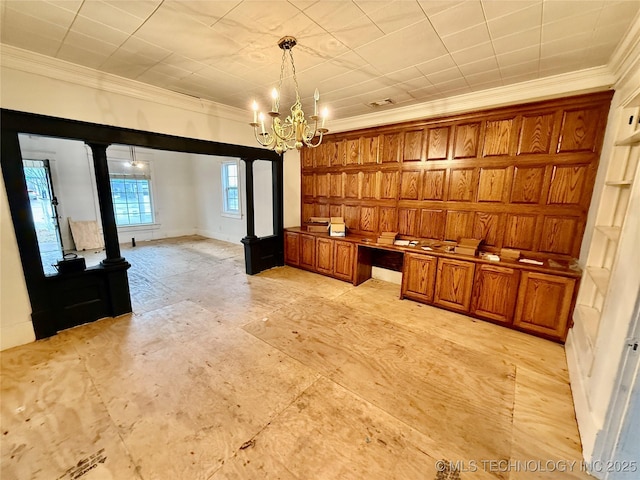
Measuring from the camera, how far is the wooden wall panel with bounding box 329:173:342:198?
15.7 feet

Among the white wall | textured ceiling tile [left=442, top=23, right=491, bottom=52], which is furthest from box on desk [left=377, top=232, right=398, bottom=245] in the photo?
the white wall

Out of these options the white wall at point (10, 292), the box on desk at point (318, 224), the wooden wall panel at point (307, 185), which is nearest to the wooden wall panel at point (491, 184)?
the box on desk at point (318, 224)

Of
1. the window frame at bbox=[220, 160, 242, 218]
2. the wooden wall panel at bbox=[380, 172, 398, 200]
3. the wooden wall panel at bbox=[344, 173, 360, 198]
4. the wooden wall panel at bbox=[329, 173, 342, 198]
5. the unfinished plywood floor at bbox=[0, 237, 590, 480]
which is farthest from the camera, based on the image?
the window frame at bbox=[220, 160, 242, 218]

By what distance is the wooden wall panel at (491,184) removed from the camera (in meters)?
3.26

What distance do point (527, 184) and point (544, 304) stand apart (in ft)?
4.59

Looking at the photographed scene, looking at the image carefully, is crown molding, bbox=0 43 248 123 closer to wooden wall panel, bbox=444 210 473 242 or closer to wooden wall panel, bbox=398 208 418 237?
wooden wall panel, bbox=398 208 418 237

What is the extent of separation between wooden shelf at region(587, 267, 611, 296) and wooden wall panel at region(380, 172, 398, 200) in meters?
2.40

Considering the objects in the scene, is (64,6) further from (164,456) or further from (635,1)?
(635,1)

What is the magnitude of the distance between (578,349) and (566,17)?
2.58 metres

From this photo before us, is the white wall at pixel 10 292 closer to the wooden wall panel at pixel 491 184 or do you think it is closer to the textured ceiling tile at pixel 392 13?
the textured ceiling tile at pixel 392 13

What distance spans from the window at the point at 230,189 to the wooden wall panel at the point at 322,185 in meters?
2.90

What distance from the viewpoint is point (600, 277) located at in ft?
7.23

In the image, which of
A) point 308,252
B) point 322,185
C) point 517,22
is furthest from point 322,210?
point 517,22

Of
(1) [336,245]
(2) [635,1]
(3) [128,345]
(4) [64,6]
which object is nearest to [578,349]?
(2) [635,1]
